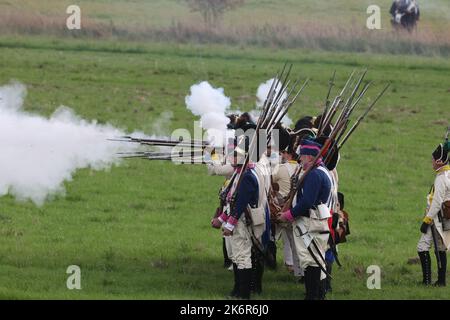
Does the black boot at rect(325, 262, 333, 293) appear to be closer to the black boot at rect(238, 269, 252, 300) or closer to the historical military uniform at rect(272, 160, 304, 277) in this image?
the historical military uniform at rect(272, 160, 304, 277)

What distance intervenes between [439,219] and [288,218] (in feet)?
9.38

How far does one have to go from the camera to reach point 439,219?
1633 cm

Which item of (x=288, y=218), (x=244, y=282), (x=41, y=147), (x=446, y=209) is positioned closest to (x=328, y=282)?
(x=244, y=282)

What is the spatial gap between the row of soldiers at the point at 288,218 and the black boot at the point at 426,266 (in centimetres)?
137

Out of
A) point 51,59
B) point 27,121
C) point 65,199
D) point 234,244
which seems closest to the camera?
point 234,244

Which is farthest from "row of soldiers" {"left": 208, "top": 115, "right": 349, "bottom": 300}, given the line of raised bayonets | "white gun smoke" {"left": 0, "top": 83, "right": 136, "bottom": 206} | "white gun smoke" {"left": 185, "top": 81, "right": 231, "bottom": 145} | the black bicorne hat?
"white gun smoke" {"left": 0, "top": 83, "right": 136, "bottom": 206}

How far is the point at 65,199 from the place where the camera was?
21.8 metres

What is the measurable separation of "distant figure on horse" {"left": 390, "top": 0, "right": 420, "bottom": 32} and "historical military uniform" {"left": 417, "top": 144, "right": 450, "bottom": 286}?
31.0m

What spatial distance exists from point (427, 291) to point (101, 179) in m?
9.93

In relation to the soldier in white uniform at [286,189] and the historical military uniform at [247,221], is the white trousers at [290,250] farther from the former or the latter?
the historical military uniform at [247,221]

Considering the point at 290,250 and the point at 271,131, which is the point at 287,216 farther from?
the point at 290,250

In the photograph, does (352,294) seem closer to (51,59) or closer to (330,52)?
(51,59)

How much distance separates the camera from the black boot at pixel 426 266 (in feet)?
53.8
